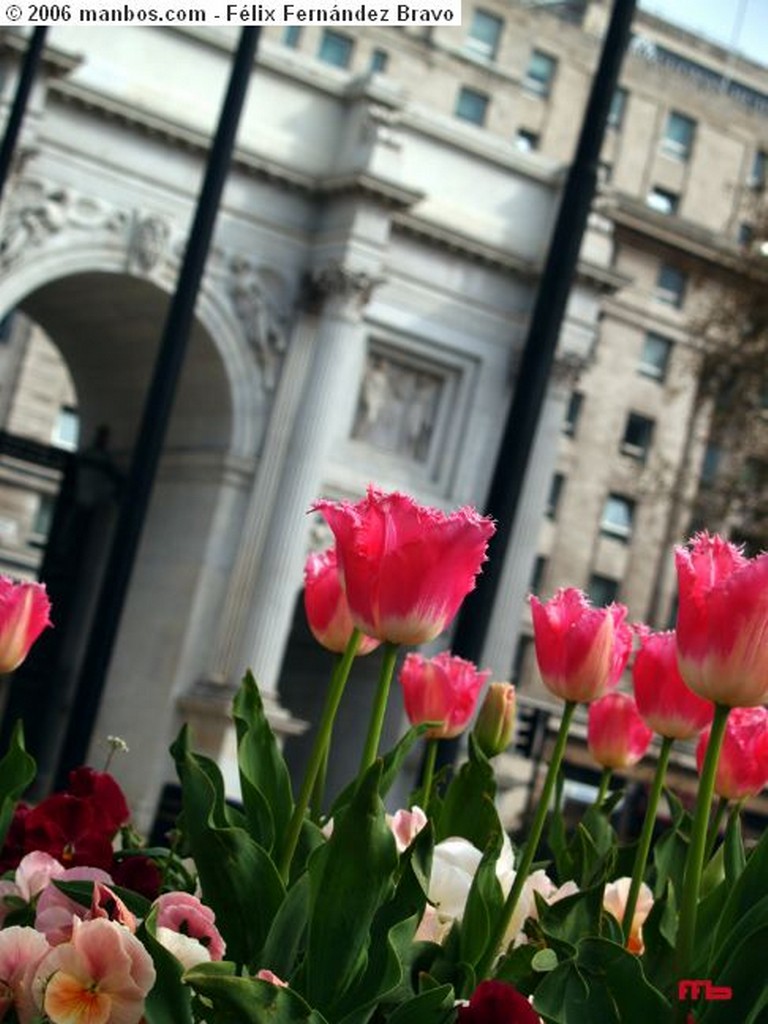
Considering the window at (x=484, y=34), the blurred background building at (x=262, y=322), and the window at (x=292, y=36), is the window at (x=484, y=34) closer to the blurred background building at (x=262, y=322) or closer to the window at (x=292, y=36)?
the window at (x=292, y=36)

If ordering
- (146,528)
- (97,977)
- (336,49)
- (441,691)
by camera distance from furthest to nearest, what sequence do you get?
(336,49) → (146,528) → (441,691) → (97,977)

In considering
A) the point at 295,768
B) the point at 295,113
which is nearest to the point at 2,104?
the point at 295,113

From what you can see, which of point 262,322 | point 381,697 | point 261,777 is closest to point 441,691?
point 261,777

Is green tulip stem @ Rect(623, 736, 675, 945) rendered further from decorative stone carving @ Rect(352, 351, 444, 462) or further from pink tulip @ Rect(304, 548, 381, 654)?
decorative stone carving @ Rect(352, 351, 444, 462)

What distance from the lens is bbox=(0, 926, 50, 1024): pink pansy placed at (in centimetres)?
288

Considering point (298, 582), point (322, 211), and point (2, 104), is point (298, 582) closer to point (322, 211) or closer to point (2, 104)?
point (322, 211)

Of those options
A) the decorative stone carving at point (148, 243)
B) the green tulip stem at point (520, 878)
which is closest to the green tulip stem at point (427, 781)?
A: the green tulip stem at point (520, 878)

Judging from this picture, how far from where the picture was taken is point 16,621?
3701mm

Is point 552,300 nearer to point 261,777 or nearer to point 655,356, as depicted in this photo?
point 261,777

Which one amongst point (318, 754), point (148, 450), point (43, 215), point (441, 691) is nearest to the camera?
point (318, 754)

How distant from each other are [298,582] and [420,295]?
489 cm

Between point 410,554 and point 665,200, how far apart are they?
72309 millimetres

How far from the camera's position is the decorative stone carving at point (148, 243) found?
1393 inches

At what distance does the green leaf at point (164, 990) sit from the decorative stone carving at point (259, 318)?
112ft
